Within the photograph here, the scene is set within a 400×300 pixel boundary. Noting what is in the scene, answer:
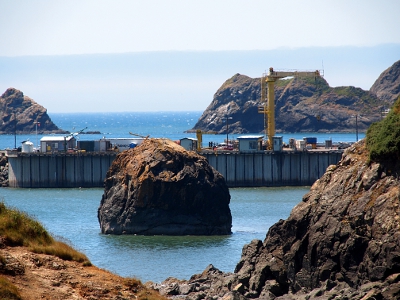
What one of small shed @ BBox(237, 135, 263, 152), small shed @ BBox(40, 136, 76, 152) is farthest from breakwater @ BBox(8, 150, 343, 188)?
small shed @ BBox(40, 136, 76, 152)

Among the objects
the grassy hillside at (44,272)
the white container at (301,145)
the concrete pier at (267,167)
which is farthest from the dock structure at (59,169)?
the grassy hillside at (44,272)

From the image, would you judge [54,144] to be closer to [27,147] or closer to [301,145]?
[27,147]

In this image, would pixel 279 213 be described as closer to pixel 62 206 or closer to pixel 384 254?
pixel 62 206

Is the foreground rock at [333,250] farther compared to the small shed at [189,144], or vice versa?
the small shed at [189,144]

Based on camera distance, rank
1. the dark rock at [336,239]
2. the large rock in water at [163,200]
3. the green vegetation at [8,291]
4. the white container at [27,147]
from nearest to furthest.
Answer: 1. the green vegetation at [8,291]
2. the dark rock at [336,239]
3. the large rock in water at [163,200]
4. the white container at [27,147]

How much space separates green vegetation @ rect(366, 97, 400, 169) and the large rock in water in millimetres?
22304

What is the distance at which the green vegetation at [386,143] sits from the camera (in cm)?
3706

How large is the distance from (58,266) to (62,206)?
57.7 metres

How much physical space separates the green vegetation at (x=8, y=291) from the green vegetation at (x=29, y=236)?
294cm

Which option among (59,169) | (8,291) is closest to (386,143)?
(8,291)

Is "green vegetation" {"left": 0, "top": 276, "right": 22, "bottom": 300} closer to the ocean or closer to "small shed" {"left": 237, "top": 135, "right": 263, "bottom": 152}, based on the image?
the ocean

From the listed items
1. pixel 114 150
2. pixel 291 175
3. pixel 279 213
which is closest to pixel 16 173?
pixel 114 150

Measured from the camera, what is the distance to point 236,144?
346ft

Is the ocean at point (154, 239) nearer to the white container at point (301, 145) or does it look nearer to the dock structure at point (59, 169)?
the dock structure at point (59, 169)
